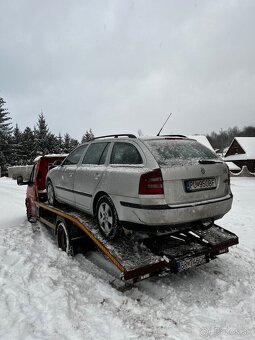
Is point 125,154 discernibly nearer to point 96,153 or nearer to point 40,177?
point 96,153

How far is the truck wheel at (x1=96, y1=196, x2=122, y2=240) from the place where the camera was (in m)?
4.24

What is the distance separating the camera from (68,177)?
5793mm

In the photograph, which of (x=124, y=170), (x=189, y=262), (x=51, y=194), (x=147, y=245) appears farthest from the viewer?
(x=51, y=194)

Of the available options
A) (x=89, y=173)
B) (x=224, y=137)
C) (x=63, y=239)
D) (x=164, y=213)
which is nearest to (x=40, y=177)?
(x=63, y=239)

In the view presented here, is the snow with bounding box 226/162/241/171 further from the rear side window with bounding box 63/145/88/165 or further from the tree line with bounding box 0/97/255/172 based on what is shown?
the rear side window with bounding box 63/145/88/165

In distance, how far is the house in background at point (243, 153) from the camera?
43009 millimetres

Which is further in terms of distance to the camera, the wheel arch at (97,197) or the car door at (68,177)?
the car door at (68,177)

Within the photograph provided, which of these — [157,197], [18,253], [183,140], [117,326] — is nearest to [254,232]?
[183,140]

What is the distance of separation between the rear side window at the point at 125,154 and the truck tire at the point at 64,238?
180 cm

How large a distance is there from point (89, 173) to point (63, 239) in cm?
167

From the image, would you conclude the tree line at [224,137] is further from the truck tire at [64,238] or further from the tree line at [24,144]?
the truck tire at [64,238]

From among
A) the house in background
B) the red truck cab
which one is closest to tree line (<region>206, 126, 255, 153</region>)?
the house in background

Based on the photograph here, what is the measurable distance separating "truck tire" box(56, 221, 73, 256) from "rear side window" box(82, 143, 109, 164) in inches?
52.1

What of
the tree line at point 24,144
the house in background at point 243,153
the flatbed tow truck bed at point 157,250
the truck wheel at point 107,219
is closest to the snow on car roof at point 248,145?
the house in background at point 243,153
